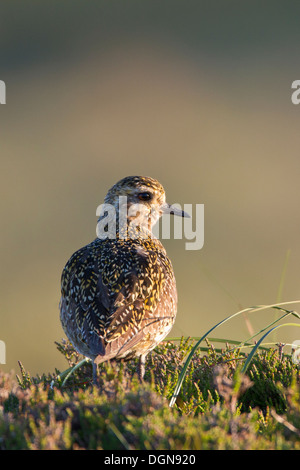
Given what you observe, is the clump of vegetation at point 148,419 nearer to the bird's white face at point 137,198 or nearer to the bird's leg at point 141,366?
the bird's leg at point 141,366

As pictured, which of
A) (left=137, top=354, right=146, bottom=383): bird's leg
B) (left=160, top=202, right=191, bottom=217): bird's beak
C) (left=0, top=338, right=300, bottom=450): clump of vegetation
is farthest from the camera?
(left=160, top=202, right=191, bottom=217): bird's beak

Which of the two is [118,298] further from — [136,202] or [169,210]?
[169,210]

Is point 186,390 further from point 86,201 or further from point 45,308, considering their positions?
point 86,201

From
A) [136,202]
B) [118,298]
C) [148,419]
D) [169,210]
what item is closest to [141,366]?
[118,298]

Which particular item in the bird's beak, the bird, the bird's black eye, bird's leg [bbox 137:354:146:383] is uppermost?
the bird's black eye

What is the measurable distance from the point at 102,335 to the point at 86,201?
22621 millimetres

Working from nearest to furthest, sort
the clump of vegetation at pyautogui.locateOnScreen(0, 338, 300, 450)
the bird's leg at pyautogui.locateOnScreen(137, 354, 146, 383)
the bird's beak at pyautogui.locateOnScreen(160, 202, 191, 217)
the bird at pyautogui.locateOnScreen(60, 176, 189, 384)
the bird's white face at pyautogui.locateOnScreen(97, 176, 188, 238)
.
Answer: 1. the clump of vegetation at pyautogui.locateOnScreen(0, 338, 300, 450)
2. the bird at pyautogui.locateOnScreen(60, 176, 189, 384)
3. the bird's leg at pyautogui.locateOnScreen(137, 354, 146, 383)
4. the bird's white face at pyautogui.locateOnScreen(97, 176, 188, 238)
5. the bird's beak at pyautogui.locateOnScreen(160, 202, 191, 217)

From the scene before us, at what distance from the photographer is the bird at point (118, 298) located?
6.43 meters

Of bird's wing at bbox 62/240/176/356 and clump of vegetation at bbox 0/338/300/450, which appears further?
bird's wing at bbox 62/240/176/356

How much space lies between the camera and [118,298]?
21.8 feet

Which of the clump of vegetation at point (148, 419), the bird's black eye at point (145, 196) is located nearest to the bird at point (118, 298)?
the bird's black eye at point (145, 196)

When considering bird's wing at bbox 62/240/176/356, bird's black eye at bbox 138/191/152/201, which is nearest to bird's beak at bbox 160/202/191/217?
bird's black eye at bbox 138/191/152/201

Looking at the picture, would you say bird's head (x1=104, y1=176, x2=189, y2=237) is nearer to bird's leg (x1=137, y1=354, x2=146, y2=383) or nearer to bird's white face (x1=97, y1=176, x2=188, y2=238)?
bird's white face (x1=97, y1=176, x2=188, y2=238)

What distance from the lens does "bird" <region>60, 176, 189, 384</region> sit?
643 cm
